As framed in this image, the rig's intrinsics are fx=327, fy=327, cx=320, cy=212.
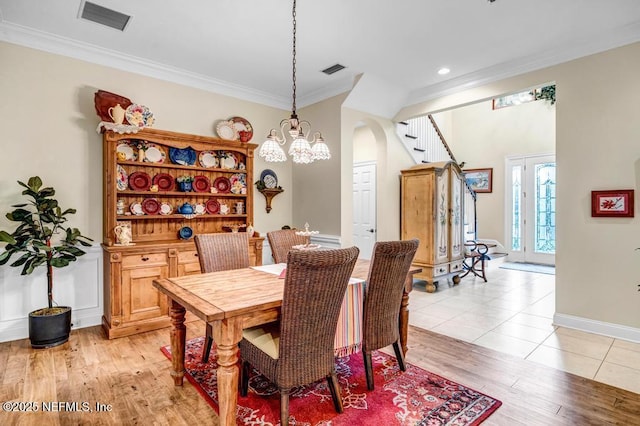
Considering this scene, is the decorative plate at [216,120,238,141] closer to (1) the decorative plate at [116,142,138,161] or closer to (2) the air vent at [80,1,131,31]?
(1) the decorative plate at [116,142,138,161]

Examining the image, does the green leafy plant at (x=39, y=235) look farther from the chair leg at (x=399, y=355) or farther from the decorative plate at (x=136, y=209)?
the chair leg at (x=399, y=355)

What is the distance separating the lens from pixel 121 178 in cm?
357

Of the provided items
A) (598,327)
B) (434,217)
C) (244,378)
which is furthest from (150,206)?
(598,327)

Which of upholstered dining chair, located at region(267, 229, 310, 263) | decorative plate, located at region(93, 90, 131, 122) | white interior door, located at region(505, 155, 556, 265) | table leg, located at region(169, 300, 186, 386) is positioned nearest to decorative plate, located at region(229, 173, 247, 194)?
upholstered dining chair, located at region(267, 229, 310, 263)

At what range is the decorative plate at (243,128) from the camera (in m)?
4.32

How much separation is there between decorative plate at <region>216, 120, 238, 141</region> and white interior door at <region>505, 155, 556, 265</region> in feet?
19.9

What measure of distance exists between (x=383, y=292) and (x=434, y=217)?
9.66 ft

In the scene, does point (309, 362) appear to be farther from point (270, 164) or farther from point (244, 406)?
point (270, 164)

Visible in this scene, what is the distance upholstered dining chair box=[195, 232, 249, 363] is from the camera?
9.10 feet

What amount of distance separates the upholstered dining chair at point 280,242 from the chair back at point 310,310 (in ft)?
4.52

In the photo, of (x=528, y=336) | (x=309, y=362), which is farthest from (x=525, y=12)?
(x=309, y=362)

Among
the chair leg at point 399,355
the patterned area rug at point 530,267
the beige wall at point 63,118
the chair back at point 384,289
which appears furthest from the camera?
the patterned area rug at point 530,267

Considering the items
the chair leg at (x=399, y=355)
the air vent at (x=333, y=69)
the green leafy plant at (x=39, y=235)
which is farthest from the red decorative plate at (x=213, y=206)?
the chair leg at (x=399, y=355)

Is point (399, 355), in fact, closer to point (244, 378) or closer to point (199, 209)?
point (244, 378)
